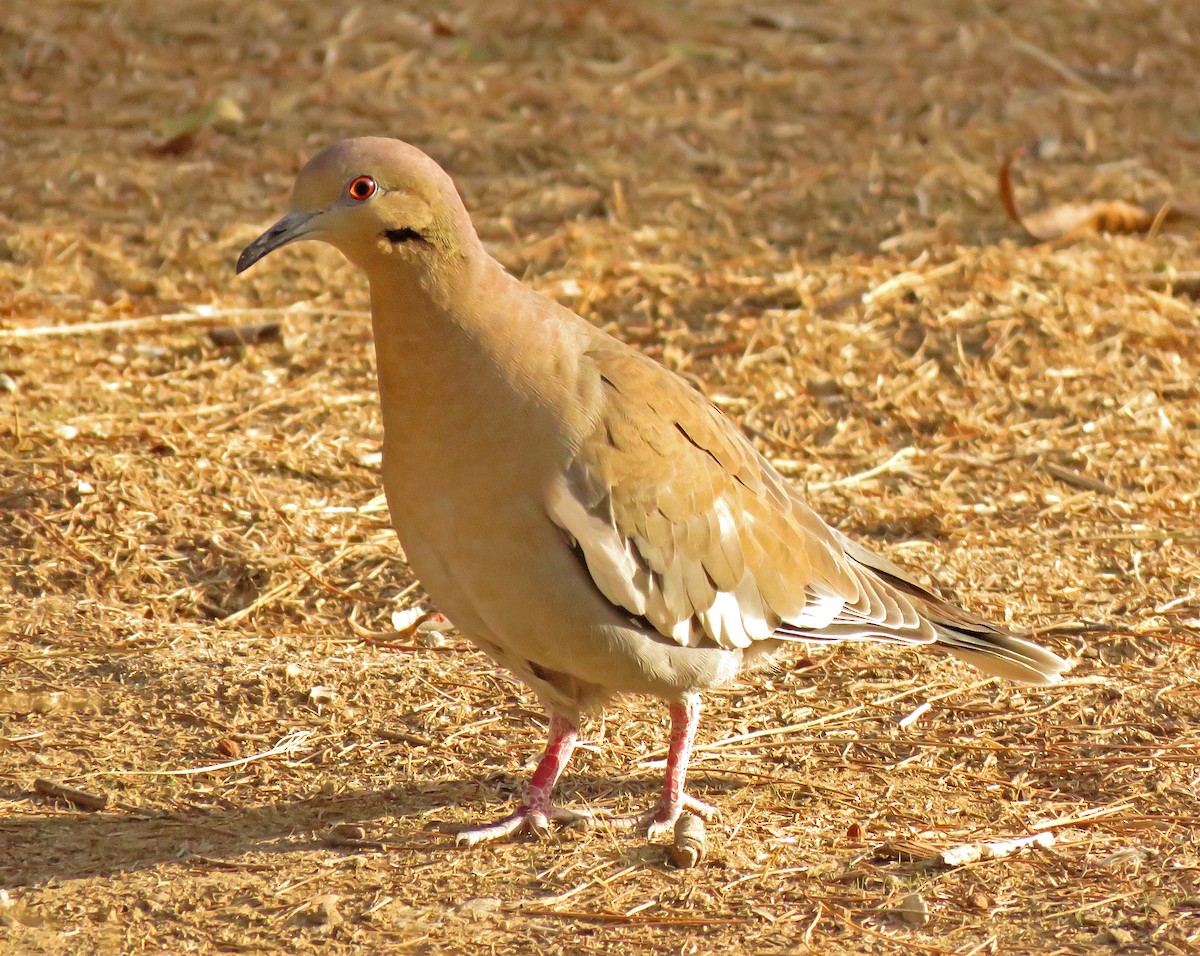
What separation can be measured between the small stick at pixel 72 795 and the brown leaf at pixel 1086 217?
16.4ft

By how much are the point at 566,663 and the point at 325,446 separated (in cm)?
218

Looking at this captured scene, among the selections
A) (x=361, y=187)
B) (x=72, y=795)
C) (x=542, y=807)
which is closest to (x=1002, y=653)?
(x=542, y=807)

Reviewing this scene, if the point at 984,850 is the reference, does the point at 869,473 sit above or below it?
above

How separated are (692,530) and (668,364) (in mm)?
2608


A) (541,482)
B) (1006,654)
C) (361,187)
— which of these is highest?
(361,187)

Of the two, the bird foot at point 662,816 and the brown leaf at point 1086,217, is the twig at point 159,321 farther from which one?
the bird foot at point 662,816

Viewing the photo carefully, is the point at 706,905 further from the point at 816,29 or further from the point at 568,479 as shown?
the point at 816,29

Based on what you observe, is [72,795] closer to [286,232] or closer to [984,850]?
[286,232]

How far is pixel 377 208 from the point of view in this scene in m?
3.22

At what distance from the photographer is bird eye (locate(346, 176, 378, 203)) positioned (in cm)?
321

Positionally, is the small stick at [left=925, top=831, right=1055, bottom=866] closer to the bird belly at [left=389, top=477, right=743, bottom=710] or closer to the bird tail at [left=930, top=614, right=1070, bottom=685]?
the bird tail at [left=930, top=614, right=1070, bottom=685]

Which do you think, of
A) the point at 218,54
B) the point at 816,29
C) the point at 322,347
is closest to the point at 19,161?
the point at 218,54

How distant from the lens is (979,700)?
4.16 meters

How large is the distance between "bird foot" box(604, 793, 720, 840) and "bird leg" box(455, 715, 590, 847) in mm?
91
